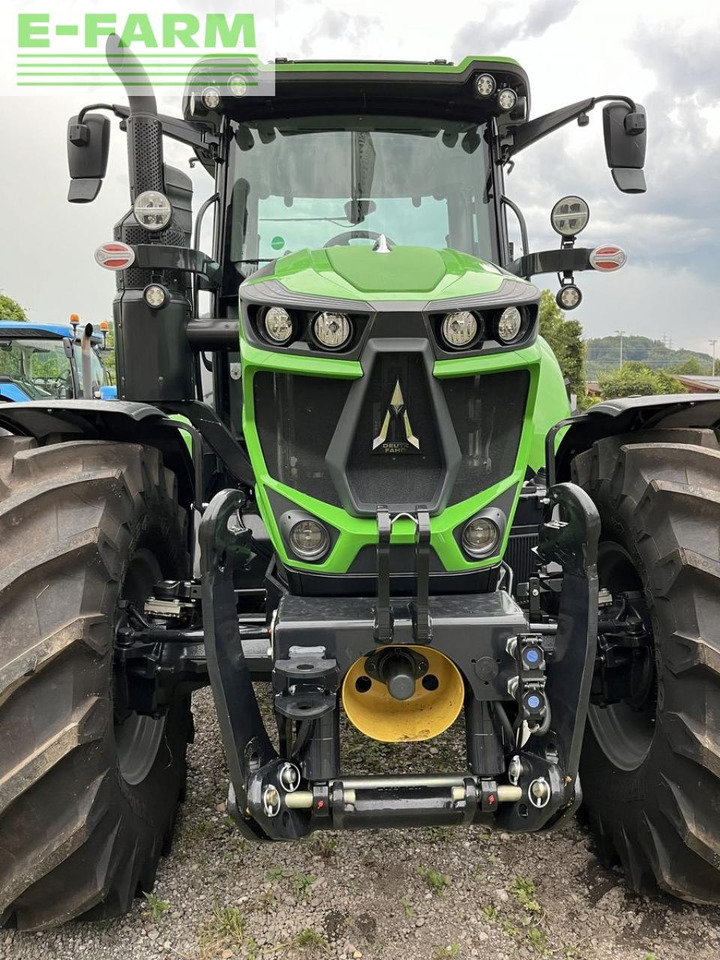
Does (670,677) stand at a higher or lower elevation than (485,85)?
lower

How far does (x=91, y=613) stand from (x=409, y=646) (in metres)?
0.91

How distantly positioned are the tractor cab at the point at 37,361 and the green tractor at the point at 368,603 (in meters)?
9.45

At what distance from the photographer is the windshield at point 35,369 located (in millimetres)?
11570

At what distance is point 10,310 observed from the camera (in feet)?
94.6

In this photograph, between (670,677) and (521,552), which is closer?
(670,677)

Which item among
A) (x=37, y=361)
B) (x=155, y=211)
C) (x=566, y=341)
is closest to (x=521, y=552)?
(x=155, y=211)

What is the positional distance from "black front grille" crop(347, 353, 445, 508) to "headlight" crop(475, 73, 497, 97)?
1.91 metres

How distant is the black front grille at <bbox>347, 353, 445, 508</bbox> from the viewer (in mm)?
2232

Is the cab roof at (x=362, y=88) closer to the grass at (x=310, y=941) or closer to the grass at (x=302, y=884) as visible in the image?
the grass at (x=302, y=884)

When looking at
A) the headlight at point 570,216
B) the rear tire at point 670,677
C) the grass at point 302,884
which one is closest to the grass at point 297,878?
the grass at point 302,884

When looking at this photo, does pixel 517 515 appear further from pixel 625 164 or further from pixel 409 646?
pixel 625 164

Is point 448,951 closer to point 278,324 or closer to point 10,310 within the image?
point 278,324

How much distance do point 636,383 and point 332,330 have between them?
50683 millimetres

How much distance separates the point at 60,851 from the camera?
6.79 ft
